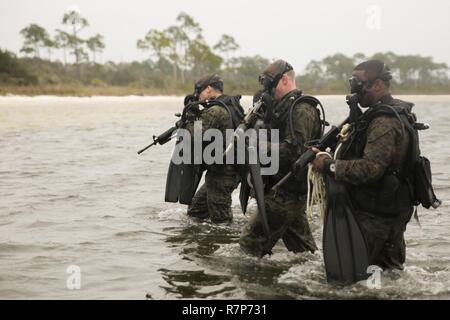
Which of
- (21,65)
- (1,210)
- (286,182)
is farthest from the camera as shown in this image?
(21,65)

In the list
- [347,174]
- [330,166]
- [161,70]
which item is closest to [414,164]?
[347,174]

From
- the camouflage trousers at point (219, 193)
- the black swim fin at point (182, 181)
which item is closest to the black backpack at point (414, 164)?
the camouflage trousers at point (219, 193)

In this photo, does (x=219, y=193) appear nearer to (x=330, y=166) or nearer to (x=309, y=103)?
(x=309, y=103)

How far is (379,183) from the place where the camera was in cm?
480

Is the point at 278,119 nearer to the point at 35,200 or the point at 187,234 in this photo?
the point at 187,234

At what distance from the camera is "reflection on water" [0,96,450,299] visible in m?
5.35

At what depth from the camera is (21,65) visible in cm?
4522

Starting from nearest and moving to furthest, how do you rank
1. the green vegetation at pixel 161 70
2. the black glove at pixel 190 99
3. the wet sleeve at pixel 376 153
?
the wet sleeve at pixel 376 153 < the black glove at pixel 190 99 < the green vegetation at pixel 161 70

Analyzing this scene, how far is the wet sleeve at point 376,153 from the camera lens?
4609 millimetres

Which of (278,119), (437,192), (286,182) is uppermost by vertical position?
(278,119)

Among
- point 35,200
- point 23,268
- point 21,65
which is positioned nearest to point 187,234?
point 23,268

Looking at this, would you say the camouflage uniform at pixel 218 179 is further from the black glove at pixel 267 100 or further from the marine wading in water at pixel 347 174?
the black glove at pixel 267 100

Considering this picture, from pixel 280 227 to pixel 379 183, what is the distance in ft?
3.61
